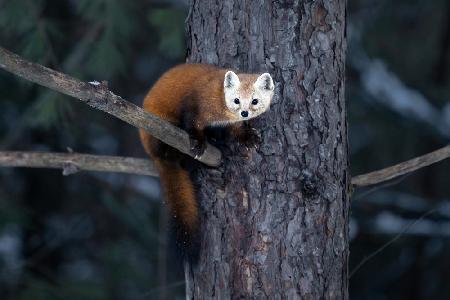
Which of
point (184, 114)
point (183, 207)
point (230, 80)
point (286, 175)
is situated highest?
point (230, 80)

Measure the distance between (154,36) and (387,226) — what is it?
9.39ft

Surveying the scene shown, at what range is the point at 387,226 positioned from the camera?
23.6ft

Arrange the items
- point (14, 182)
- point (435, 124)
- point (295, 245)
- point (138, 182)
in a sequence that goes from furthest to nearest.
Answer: point (138, 182) → point (14, 182) → point (435, 124) → point (295, 245)

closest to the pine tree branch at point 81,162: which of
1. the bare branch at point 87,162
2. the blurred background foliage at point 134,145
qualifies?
the bare branch at point 87,162

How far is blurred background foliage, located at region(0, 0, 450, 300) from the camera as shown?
635cm

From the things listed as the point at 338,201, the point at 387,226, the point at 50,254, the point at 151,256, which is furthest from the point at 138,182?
the point at 338,201

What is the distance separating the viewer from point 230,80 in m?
3.49

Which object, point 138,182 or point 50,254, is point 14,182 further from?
point 138,182

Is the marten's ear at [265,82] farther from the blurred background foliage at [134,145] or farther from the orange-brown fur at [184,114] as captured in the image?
the blurred background foliage at [134,145]

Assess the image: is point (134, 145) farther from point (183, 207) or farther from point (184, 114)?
point (183, 207)

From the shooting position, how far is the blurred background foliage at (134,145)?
635cm

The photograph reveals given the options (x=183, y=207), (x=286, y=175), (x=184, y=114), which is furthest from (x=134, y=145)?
(x=286, y=175)

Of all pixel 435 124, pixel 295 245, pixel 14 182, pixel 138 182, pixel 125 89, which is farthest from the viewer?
pixel 138 182

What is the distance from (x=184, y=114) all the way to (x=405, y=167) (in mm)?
1036
